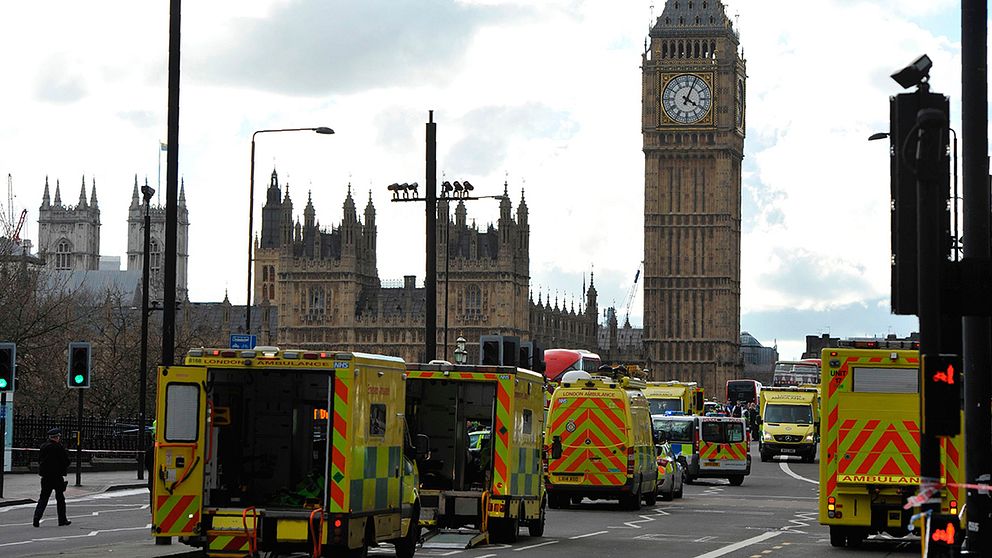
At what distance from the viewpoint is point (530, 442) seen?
25.0m

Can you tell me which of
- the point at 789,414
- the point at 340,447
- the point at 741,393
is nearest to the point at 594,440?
the point at 340,447

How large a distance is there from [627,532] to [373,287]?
124454 mm

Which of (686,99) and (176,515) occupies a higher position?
(686,99)

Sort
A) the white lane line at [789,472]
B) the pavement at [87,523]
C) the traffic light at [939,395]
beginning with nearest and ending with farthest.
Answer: the traffic light at [939,395], the pavement at [87,523], the white lane line at [789,472]

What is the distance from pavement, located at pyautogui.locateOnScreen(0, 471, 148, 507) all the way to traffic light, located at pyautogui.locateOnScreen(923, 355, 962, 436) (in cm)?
2468

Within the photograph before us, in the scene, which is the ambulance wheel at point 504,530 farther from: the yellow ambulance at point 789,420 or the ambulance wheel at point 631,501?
the yellow ambulance at point 789,420

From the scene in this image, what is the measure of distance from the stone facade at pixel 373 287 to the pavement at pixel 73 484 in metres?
97.0

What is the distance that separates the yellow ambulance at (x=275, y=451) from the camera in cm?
1755

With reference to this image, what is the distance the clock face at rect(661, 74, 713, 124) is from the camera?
142500 millimetres

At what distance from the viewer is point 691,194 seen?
14375 centimetres

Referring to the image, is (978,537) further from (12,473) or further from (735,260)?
(735,260)

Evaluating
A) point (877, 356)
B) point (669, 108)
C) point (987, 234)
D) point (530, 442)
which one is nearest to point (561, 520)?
point (530, 442)

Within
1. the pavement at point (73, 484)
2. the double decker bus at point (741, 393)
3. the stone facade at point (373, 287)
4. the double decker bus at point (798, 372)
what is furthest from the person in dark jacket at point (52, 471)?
the stone facade at point (373, 287)

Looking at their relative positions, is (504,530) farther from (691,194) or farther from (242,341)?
(691,194)
